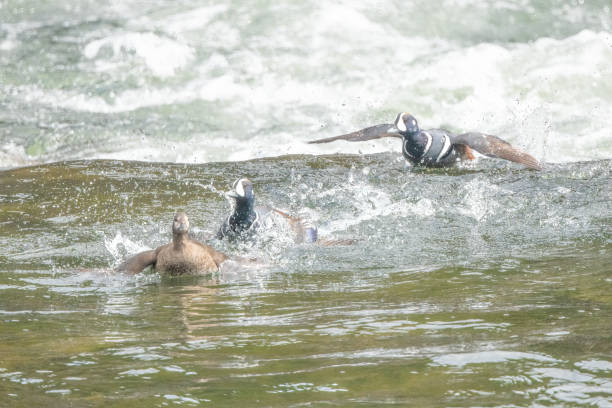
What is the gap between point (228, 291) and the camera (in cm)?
623

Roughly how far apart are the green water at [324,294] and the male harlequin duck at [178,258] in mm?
112

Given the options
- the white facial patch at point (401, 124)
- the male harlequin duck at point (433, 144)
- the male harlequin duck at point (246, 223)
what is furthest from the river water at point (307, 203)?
the white facial patch at point (401, 124)

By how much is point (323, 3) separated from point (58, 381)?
14700mm

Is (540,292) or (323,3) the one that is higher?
(323,3)

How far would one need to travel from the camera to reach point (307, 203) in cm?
932

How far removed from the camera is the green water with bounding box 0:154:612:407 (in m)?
3.93

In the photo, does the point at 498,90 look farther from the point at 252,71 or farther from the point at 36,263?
the point at 36,263

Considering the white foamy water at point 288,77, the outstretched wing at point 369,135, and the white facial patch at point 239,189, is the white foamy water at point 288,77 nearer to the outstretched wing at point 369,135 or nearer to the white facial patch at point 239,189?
the outstretched wing at point 369,135

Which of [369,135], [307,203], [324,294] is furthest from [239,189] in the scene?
[369,135]

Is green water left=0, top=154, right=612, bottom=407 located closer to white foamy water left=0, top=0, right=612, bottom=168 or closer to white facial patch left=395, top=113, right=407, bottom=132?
white facial patch left=395, top=113, right=407, bottom=132

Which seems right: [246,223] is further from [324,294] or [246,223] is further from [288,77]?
[288,77]

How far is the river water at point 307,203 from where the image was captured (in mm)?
4137

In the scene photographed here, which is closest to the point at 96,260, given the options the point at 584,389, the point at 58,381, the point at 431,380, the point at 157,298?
the point at 157,298

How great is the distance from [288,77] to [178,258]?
9.20 m
